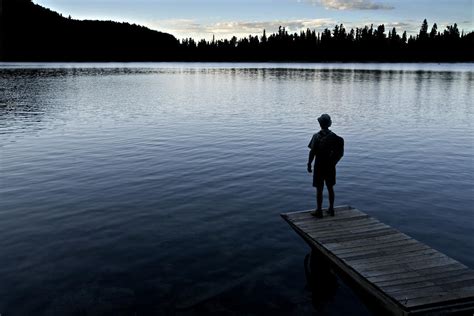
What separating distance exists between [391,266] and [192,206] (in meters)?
9.41

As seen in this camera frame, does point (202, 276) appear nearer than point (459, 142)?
Yes

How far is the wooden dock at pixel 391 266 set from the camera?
8.30 metres

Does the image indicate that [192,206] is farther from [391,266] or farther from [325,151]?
[391,266]

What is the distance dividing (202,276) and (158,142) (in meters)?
20.7

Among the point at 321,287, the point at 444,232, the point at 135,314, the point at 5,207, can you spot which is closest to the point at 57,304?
the point at 135,314

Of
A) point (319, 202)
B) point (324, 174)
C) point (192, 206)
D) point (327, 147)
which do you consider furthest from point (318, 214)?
point (192, 206)

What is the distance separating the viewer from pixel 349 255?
10.4 meters

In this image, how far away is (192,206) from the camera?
1714 centimetres

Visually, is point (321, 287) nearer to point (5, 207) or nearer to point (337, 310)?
point (337, 310)

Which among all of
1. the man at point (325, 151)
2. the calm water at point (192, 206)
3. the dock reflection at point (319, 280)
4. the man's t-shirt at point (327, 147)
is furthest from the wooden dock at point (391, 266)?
the man's t-shirt at point (327, 147)

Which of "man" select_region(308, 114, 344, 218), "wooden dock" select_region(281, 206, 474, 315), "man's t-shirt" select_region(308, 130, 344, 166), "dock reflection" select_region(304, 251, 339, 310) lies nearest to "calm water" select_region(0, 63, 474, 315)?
"dock reflection" select_region(304, 251, 339, 310)

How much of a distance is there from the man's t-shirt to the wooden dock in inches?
83.7

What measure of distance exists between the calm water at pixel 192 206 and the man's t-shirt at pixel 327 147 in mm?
3283

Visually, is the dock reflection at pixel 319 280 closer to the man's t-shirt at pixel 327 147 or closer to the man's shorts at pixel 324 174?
the man's shorts at pixel 324 174
